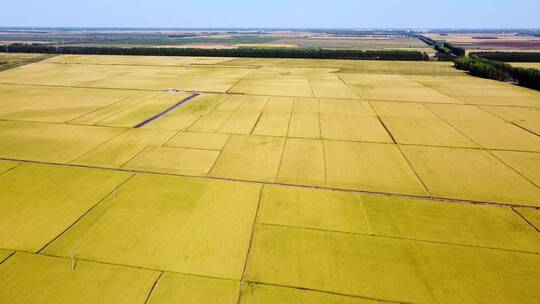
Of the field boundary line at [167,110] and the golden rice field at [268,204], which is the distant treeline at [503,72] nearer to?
the golden rice field at [268,204]

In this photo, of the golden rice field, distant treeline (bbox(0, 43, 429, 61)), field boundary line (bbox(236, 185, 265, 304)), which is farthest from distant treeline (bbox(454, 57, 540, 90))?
field boundary line (bbox(236, 185, 265, 304))

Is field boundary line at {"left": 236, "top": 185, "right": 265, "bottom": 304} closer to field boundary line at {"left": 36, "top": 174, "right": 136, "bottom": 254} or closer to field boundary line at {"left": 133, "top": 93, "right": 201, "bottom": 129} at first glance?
field boundary line at {"left": 36, "top": 174, "right": 136, "bottom": 254}

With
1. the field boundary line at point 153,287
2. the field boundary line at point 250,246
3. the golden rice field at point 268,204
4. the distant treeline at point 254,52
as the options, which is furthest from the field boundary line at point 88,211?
the distant treeline at point 254,52

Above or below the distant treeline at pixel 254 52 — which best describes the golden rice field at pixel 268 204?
below

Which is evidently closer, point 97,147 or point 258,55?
point 97,147

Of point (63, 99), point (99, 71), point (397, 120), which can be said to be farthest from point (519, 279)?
point (99, 71)

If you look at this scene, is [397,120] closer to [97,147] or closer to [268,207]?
[268,207]
